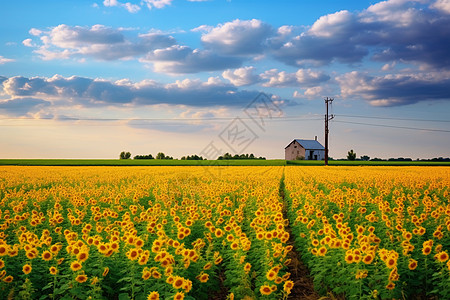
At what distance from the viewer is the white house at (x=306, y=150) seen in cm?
10431

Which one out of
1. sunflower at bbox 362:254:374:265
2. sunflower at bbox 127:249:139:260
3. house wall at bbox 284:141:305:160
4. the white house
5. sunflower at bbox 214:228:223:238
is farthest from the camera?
house wall at bbox 284:141:305:160

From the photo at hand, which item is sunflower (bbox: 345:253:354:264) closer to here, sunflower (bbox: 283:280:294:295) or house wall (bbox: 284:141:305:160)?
sunflower (bbox: 283:280:294:295)

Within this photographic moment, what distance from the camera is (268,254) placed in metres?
7.39

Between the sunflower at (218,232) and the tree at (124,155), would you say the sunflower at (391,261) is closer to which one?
the sunflower at (218,232)

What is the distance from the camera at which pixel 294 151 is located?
108625 millimetres

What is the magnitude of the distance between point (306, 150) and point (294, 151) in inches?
197

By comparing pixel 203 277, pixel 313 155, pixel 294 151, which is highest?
pixel 294 151

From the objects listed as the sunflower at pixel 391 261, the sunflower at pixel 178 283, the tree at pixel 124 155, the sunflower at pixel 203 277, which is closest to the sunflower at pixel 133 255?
the sunflower at pixel 178 283

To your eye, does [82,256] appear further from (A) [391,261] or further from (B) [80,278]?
(A) [391,261]

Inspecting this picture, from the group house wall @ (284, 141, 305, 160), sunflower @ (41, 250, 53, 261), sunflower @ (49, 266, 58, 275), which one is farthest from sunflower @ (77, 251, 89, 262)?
house wall @ (284, 141, 305, 160)

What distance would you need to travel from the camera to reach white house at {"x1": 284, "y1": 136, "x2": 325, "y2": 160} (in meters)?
104

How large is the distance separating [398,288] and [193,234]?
522cm

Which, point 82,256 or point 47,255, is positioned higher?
point 82,256

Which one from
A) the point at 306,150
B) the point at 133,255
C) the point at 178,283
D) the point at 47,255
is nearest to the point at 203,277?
the point at 178,283
